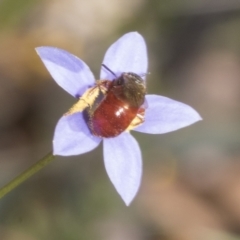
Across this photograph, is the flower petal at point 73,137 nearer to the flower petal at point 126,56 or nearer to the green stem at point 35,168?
the green stem at point 35,168

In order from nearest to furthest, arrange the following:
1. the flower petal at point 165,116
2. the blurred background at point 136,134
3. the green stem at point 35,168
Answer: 1. the green stem at point 35,168
2. the flower petal at point 165,116
3. the blurred background at point 136,134

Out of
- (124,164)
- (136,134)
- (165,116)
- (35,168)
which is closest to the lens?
(35,168)

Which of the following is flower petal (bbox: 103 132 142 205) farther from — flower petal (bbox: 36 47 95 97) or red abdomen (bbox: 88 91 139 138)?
flower petal (bbox: 36 47 95 97)

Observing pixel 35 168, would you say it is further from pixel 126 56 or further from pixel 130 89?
pixel 126 56

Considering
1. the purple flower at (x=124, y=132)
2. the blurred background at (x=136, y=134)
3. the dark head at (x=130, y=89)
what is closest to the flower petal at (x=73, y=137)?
the purple flower at (x=124, y=132)

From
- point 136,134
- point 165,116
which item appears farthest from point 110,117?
point 136,134
